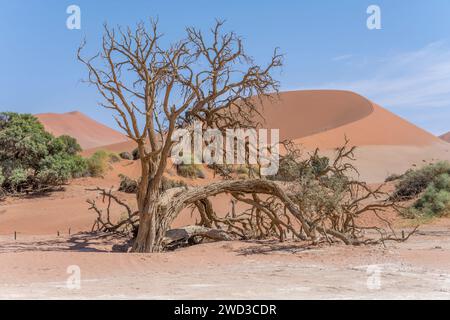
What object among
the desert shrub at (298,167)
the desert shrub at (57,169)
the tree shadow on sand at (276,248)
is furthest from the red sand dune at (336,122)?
the tree shadow on sand at (276,248)

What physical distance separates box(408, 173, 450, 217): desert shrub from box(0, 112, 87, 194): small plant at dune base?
1508 centimetres

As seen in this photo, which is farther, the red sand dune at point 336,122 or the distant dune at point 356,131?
the red sand dune at point 336,122

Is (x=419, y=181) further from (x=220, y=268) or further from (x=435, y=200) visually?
(x=220, y=268)

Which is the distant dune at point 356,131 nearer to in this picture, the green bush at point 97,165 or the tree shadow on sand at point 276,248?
the green bush at point 97,165

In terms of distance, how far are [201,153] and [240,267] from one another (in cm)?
505

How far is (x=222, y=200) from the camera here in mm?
23562

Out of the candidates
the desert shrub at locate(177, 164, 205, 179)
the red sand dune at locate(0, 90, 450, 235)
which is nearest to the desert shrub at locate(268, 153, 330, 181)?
the red sand dune at locate(0, 90, 450, 235)

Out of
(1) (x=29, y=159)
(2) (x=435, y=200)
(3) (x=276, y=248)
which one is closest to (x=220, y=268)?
(3) (x=276, y=248)

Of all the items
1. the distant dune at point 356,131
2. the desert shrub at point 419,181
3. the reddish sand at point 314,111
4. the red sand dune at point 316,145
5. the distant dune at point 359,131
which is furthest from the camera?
the reddish sand at point 314,111

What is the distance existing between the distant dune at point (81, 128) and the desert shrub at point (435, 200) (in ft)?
298

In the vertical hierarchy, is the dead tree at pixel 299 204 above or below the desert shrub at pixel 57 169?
below

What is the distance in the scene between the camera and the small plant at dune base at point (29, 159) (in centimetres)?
2392
